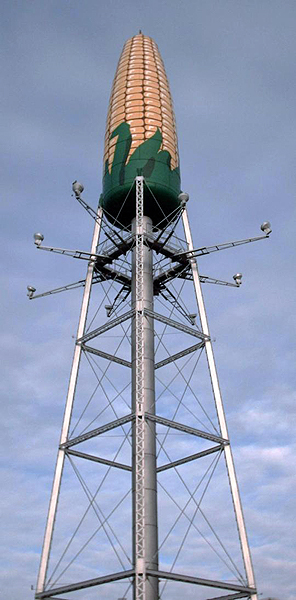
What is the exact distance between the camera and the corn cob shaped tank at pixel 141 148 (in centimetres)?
3112

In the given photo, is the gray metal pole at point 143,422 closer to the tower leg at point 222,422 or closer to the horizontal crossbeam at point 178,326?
the horizontal crossbeam at point 178,326

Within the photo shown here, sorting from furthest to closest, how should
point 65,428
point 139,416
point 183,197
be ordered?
point 183,197
point 65,428
point 139,416

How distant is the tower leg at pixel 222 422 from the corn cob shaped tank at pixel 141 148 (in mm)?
1632

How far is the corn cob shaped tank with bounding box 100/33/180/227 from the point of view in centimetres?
3112

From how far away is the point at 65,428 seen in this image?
2644cm

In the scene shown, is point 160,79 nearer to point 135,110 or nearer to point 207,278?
point 135,110

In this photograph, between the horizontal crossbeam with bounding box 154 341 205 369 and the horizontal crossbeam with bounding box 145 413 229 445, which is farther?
the horizontal crossbeam with bounding box 154 341 205 369

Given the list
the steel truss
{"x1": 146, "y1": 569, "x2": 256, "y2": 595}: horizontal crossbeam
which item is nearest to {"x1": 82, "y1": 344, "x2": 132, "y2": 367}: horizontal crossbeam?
the steel truss

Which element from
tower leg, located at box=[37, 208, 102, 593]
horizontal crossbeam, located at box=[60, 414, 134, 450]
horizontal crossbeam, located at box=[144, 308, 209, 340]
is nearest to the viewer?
tower leg, located at box=[37, 208, 102, 593]

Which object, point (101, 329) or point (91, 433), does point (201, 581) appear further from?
point (101, 329)

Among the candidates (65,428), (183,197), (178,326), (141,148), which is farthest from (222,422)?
(141,148)

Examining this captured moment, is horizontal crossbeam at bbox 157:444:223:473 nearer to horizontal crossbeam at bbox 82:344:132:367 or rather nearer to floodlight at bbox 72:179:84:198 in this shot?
horizontal crossbeam at bbox 82:344:132:367

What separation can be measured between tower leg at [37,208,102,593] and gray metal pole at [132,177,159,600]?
196 centimetres

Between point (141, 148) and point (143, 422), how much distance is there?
1284 cm
